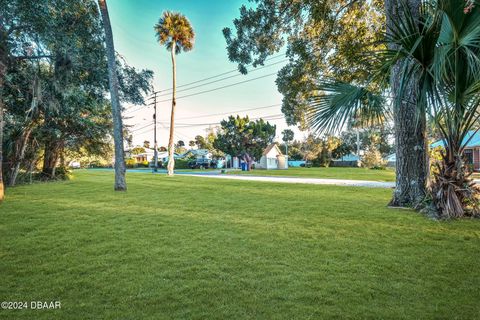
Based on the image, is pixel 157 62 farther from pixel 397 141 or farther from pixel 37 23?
pixel 397 141

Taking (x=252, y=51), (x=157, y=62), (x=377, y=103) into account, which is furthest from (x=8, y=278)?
(x=157, y=62)

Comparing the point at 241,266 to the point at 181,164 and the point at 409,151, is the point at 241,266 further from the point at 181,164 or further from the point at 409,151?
the point at 181,164

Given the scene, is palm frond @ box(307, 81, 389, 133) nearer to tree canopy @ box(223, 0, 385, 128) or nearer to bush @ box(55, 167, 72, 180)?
tree canopy @ box(223, 0, 385, 128)

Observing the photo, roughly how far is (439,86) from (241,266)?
9.99 ft

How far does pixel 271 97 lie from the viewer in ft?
108

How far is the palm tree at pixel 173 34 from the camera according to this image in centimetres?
2114

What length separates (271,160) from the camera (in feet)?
136

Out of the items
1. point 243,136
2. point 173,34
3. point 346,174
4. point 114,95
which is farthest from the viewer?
point 243,136

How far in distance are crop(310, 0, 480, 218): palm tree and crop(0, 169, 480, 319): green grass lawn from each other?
90cm

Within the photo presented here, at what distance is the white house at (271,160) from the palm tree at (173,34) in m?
20.8

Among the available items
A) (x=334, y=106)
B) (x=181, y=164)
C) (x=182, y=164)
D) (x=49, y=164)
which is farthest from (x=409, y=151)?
(x=181, y=164)

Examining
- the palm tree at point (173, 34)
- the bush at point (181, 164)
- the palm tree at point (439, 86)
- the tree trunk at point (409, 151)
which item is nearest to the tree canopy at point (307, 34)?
the tree trunk at point (409, 151)

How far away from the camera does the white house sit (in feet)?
133

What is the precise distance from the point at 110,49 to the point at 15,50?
276cm
